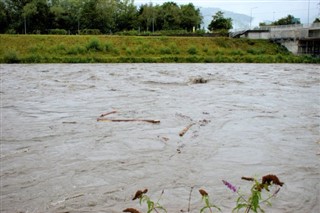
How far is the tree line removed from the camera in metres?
72.8

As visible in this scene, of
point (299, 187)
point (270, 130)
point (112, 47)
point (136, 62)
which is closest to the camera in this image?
point (299, 187)

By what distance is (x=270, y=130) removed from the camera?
30.2 feet

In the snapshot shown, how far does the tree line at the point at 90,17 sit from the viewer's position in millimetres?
72812

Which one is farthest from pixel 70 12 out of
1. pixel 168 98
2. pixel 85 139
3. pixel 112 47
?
pixel 85 139

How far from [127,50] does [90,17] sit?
117 feet

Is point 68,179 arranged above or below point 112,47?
below

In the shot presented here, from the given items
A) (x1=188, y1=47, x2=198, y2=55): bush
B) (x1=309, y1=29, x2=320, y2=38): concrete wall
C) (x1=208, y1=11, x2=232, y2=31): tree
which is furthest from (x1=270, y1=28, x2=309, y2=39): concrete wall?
(x1=208, y1=11, x2=232, y2=31): tree

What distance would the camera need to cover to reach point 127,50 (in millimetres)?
44000

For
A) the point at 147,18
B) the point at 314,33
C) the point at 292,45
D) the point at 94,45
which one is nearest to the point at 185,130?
the point at 94,45

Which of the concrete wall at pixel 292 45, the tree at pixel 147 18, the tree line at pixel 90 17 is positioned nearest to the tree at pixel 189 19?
the tree line at pixel 90 17

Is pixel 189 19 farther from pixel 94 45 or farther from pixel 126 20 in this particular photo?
pixel 94 45

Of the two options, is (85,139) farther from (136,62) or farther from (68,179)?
(136,62)

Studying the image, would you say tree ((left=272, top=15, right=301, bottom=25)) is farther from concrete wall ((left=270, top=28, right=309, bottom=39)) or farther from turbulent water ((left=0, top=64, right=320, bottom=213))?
turbulent water ((left=0, top=64, right=320, bottom=213))

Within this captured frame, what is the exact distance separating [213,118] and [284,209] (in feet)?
19.1
